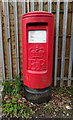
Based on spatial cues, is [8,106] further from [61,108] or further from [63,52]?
[63,52]

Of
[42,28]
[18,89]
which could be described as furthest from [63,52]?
[18,89]

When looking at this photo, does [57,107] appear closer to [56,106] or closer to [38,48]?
[56,106]

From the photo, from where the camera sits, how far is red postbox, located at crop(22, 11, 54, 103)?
1.84 m

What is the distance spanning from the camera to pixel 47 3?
7.82 ft

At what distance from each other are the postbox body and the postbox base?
107 mm

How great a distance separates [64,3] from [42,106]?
2.10 m

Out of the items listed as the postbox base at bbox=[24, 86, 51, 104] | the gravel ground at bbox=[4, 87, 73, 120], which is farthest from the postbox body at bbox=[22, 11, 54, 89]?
the gravel ground at bbox=[4, 87, 73, 120]

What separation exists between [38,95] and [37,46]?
93 centimetres

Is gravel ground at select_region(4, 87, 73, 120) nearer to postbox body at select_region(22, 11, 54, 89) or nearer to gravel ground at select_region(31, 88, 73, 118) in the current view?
gravel ground at select_region(31, 88, 73, 118)

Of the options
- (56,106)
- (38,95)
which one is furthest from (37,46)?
(56,106)

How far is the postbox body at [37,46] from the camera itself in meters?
1.84

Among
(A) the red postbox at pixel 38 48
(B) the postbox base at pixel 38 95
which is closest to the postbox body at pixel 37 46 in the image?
(A) the red postbox at pixel 38 48

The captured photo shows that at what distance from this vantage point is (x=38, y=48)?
6.32 feet

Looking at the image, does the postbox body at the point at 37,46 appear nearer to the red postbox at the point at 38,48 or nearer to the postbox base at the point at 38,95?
the red postbox at the point at 38,48
